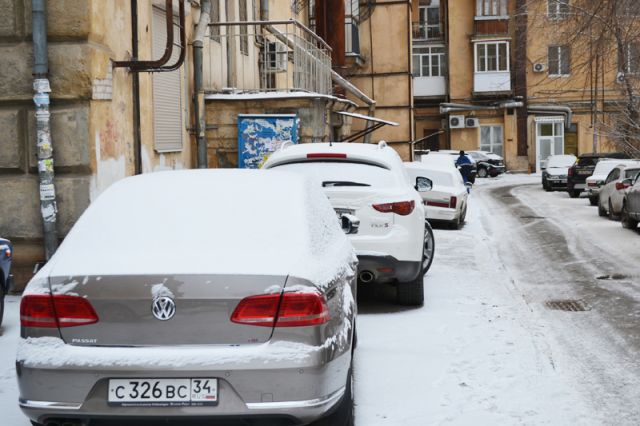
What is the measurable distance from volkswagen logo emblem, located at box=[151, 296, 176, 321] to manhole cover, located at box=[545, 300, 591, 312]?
6.50 m

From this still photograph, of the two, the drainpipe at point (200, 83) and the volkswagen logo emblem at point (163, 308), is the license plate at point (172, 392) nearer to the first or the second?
the volkswagen logo emblem at point (163, 308)

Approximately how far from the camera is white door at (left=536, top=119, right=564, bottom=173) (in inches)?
2238

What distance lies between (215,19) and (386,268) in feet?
33.9

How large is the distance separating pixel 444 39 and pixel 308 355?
2144 inches

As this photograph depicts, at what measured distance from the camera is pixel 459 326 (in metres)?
9.08

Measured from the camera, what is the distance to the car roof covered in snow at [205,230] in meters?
4.70

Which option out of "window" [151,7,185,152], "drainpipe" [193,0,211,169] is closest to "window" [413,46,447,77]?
"drainpipe" [193,0,211,169]

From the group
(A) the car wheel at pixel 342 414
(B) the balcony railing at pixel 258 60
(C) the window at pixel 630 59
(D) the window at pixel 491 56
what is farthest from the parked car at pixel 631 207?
(D) the window at pixel 491 56

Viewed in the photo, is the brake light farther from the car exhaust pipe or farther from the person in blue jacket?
the person in blue jacket

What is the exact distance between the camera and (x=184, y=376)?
14.8 ft

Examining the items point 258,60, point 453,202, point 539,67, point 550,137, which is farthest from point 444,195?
point 550,137

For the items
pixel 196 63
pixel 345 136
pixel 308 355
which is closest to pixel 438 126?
pixel 345 136

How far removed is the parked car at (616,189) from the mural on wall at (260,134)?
8789 mm

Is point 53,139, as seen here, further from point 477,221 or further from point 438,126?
point 438,126
